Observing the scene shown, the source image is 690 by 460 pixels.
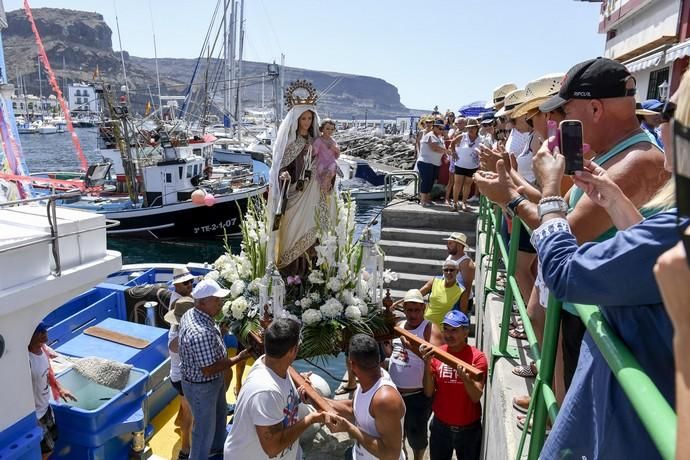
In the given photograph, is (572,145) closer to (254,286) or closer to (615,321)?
(615,321)

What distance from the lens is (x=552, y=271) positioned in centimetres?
148

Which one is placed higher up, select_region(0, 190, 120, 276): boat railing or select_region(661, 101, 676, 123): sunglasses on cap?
select_region(661, 101, 676, 123): sunglasses on cap

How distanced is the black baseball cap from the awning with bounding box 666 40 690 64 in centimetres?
884

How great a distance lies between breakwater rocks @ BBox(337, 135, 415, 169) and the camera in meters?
41.8

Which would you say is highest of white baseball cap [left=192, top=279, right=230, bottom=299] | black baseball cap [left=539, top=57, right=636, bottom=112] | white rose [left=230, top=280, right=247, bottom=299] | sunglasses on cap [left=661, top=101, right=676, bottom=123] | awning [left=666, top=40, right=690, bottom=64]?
awning [left=666, top=40, right=690, bottom=64]

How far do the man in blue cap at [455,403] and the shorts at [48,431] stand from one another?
292 cm

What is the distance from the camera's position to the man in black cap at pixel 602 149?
6.50ft

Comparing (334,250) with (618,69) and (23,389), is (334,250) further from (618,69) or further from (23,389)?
(618,69)

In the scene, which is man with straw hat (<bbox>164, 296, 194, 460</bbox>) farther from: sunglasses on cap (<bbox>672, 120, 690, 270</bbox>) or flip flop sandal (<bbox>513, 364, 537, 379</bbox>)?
sunglasses on cap (<bbox>672, 120, 690, 270</bbox>)

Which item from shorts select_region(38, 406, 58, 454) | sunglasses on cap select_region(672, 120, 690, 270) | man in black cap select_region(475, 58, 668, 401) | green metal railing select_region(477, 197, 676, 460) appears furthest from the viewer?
shorts select_region(38, 406, 58, 454)

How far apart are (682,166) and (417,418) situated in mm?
3854

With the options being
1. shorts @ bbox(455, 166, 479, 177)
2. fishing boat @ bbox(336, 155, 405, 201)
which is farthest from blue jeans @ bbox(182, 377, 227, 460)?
fishing boat @ bbox(336, 155, 405, 201)

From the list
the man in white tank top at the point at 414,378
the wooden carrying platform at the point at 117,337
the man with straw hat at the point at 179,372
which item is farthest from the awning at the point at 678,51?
the wooden carrying platform at the point at 117,337

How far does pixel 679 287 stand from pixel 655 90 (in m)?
14.7
